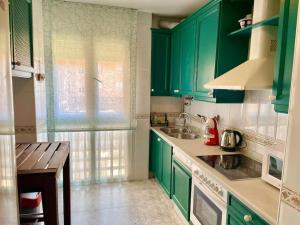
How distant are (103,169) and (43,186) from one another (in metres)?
1.83

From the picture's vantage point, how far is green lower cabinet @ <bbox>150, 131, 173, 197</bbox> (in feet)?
8.96

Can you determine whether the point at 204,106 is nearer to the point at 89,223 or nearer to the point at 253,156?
the point at 253,156

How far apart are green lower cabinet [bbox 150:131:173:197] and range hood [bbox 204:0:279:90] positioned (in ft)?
4.13

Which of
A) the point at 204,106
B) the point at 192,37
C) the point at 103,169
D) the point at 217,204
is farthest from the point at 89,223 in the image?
the point at 192,37

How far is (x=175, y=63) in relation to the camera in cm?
312

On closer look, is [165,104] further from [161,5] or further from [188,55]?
[161,5]

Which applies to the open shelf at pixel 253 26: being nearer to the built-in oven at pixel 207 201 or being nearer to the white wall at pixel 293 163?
the white wall at pixel 293 163

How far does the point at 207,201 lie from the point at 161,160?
4.13ft

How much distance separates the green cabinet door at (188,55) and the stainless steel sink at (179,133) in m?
0.58

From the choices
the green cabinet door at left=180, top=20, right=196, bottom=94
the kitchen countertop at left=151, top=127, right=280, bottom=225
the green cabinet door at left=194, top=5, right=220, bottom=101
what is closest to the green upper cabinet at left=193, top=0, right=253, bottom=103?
the green cabinet door at left=194, top=5, right=220, bottom=101

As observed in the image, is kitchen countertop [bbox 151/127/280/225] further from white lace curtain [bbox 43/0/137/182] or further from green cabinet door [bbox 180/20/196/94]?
white lace curtain [bbox 43/0/137/182]

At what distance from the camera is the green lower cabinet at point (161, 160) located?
8.96 ft

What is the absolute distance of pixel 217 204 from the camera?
1.62 meters

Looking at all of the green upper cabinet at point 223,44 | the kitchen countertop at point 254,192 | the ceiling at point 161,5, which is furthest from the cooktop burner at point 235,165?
the ceiling at point 161,5
